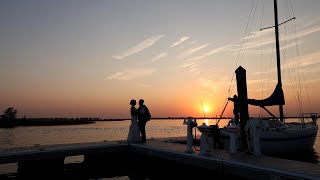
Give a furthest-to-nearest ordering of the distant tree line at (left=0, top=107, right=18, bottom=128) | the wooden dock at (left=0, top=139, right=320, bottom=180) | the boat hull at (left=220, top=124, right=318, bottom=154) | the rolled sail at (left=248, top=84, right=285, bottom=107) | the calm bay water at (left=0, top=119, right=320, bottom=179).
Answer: the distant tree line at (left=0, top=107, right=18, bottom=128) → the calm bay water at (left=0, top=119, right=320, bottom=179) → the rolled sail at (left=248, top=84, right=285, bottom=107) → the boat hull at (left=220, top=124, right=318, bottom=154) → the wooden dock at (left=0, top=139, right=320, bottom=180)

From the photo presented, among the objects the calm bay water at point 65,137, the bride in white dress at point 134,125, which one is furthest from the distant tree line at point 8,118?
the bride in white dress at point 134,125

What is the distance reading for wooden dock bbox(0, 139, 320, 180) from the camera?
26.6 feet

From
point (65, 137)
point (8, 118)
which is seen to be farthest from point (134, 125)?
point (8, 118)

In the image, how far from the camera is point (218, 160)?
32.6 ft

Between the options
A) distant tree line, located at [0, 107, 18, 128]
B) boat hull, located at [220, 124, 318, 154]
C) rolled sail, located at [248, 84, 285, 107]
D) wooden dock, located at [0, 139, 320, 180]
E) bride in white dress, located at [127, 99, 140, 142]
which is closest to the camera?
wooden dock, located at [0, 139, 320, 180]

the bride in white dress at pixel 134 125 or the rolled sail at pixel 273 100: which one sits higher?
the rolled sail at pixel 273 100

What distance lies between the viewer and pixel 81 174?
1430 cm

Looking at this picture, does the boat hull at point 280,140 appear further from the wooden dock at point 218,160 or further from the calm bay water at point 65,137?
the wooden dock at point 218,160

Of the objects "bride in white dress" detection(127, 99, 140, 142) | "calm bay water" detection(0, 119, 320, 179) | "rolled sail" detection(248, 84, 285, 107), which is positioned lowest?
"calm bay water" detection(0, 119, 320, 179)

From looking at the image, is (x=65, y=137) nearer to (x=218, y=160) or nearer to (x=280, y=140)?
(x=280, y=140)

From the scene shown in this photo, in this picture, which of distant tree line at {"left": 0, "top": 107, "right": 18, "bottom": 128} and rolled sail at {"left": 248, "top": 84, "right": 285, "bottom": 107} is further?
distant tree line at {"left": 0, "top": 107, "right": 18, "bottom": 128}

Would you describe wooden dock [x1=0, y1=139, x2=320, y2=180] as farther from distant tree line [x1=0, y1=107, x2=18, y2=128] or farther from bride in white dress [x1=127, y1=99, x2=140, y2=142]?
distant tree line [x1=0, y1=107, x2=18, y2=128]

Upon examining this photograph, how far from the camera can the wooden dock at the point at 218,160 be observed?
811 centimetres

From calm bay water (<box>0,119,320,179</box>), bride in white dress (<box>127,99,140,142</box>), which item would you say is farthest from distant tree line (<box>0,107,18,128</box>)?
bride in white dress (<box>127,99,140,142</box>)
